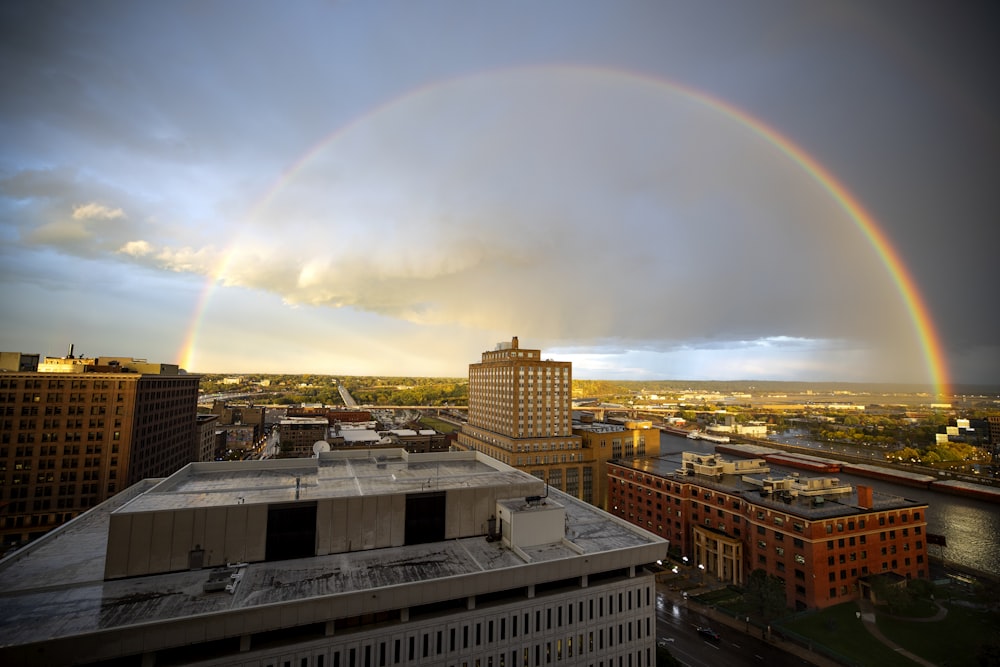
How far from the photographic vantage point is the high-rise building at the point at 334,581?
2206cm

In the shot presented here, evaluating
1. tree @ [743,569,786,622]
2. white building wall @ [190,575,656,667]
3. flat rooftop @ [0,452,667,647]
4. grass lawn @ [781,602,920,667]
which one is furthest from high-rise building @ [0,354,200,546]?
grass lawn @ [781,602,920,667]

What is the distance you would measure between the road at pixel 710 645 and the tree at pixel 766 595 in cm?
363

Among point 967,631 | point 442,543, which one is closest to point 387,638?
point 442,543

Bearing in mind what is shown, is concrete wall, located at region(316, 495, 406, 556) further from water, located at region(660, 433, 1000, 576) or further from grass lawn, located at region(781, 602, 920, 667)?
water, located at region(660, 433, 1000, 576)

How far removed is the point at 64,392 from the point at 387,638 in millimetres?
69732

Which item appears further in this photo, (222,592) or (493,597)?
(493,597)

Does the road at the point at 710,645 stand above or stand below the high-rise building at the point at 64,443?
below

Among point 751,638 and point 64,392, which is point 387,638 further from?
point 64,392

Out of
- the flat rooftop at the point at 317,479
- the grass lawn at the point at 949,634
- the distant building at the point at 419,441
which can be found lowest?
the grass lawn at the point at 949,634

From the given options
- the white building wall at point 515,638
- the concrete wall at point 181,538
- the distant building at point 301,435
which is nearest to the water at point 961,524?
the white building wall at point 515,638

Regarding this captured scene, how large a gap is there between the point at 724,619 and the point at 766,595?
4.58 meters

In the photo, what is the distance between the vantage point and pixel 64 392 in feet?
218

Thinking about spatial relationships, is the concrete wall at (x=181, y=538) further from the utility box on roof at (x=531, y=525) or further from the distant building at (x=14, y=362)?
the distant building at (x=14, y=362)

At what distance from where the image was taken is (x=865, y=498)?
162 feet
